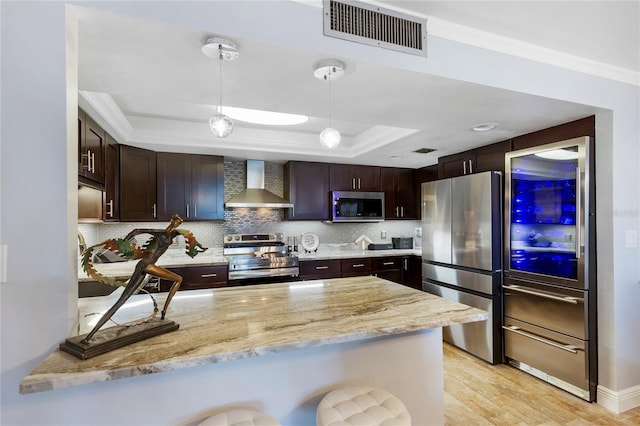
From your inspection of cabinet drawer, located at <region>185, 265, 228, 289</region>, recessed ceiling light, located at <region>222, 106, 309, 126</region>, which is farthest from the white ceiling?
cabinet drawer, located at <region>185, 265, 228, 289</region>

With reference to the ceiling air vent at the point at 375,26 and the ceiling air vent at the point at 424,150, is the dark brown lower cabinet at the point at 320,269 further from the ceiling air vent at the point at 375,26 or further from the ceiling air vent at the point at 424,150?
the ceiling air vent at the point at 375,26

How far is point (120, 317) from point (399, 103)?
196 centimetres

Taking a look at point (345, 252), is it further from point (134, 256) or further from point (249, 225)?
point (134, 256)

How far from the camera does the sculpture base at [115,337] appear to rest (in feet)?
3.44

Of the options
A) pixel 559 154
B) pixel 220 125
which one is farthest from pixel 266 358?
pixel 559 154

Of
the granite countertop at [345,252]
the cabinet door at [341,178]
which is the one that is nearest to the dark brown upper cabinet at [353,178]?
the cabinet door at [341,178]

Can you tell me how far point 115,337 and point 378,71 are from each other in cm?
162

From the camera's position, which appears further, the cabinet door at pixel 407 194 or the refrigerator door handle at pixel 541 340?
the cabinet door at pixel 407 194

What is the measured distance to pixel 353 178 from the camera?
461cm

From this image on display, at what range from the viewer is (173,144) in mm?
3445

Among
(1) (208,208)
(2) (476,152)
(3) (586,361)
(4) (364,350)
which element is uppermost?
(2) (476,152)

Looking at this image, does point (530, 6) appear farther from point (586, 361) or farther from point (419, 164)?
point (419, 164)

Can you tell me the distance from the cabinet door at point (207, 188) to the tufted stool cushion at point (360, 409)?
9.87ft

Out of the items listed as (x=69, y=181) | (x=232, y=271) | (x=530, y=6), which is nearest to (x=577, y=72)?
(x=530, y=6)
